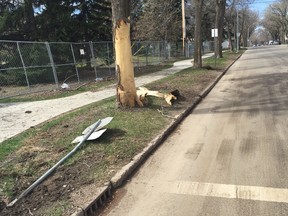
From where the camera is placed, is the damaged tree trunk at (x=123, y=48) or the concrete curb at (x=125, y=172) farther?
the damaged tree trunk at (x=123, y=48)

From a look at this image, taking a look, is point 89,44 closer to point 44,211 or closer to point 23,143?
point 23,143

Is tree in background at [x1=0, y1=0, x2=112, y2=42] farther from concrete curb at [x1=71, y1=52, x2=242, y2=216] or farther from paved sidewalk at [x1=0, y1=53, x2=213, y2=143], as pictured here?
concrete curb at [x1=71, y1=52, x2=242, y2=216]

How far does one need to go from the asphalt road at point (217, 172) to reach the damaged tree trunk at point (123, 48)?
1623mm

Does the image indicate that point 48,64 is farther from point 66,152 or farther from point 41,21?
point 66,152

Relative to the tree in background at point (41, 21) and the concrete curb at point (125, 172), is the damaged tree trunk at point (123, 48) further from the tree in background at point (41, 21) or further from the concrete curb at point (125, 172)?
the tree in background at point (41, 21)

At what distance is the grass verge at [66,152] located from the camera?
4.30 m

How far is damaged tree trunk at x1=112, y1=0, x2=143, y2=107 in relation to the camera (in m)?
8.31

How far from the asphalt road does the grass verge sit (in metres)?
0.44

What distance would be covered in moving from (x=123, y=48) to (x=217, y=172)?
172 inches

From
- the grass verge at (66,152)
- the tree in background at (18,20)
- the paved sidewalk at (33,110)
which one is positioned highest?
the tree in background at (18,20)

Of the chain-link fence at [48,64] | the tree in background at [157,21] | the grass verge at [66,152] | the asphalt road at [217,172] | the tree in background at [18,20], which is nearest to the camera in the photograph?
the asphalt road at [217,172]

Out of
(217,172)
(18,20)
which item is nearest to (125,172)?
(217,172)

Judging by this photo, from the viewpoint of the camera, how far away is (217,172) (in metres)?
4.93

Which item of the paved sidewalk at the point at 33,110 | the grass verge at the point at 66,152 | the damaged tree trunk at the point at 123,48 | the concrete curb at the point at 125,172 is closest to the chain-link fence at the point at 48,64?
the paved sidewalk at the point at 33,110
